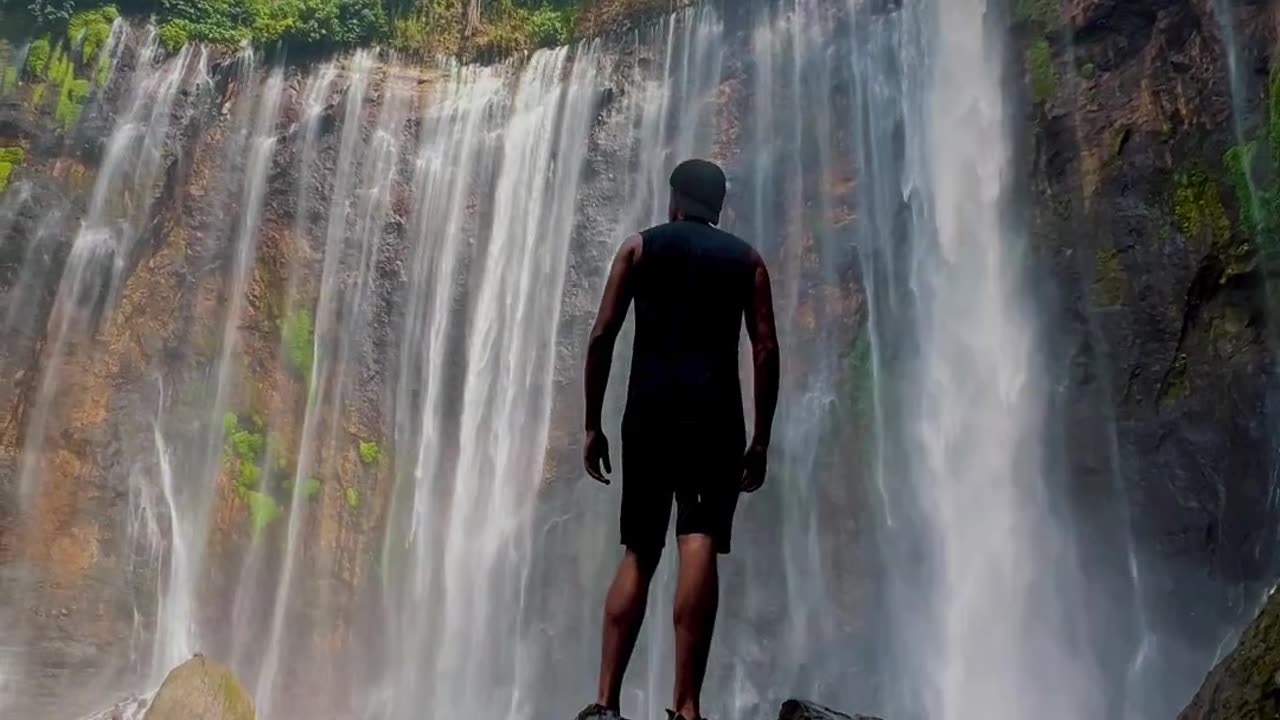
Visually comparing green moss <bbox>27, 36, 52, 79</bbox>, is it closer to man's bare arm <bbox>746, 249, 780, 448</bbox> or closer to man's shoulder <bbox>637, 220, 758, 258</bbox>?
man's shoulder <bbox>637, 220, 758, 258</bbox>

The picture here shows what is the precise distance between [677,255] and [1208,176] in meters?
12.0

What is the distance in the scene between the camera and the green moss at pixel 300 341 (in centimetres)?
1830

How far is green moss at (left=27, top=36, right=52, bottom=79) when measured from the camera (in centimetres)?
1942

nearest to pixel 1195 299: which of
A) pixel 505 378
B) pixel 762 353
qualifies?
pixel 505 378

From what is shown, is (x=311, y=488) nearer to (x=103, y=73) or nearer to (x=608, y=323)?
(x=103, y=73)

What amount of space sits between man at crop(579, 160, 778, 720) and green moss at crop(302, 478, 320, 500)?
15.6 m

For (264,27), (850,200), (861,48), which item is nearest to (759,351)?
(850,200)

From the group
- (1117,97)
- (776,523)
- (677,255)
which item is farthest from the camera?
(776,523)

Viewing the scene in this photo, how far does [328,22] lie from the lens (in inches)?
790

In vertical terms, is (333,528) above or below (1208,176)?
below

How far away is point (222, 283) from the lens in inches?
735

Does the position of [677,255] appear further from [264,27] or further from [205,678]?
[264,27]

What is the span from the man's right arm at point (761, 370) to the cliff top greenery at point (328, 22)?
58.2 feet

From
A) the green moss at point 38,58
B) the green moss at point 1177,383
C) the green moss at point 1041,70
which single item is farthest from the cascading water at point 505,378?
the green moss at point 1177,383
